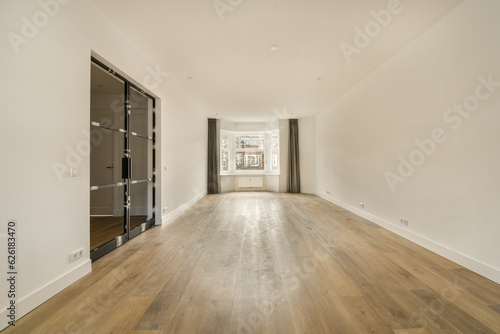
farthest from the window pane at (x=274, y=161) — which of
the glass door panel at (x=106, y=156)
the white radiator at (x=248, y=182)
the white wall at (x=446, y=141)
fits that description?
the glass door panel at (x=106, y=156)

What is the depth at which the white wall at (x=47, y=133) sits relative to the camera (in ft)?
5.22

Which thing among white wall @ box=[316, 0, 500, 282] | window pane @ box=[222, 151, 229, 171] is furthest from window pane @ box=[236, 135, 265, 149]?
white wall @ box=[316, 0, 500, 282]

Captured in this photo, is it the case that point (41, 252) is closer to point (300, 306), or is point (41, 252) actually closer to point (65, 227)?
point (65, 227)

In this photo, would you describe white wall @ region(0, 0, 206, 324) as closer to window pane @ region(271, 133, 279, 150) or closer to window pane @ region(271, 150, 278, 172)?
window pane @ region(271, 133, 279, 150)

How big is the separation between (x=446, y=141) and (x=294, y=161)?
230 inches

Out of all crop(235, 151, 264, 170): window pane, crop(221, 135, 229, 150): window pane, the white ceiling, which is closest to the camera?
the white ceiling

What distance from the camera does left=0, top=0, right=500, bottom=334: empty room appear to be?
5.34 feet

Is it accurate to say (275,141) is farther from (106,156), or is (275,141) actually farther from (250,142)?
(106,156)

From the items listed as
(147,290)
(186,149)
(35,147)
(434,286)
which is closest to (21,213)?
(35,147)

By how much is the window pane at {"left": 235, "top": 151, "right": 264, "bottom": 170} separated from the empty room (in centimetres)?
434

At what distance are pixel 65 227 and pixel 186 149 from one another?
12.7 feet

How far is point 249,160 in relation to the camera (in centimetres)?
927

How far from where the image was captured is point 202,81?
184 inches

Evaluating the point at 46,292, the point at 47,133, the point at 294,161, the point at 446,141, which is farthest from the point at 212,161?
the point at 446,141
